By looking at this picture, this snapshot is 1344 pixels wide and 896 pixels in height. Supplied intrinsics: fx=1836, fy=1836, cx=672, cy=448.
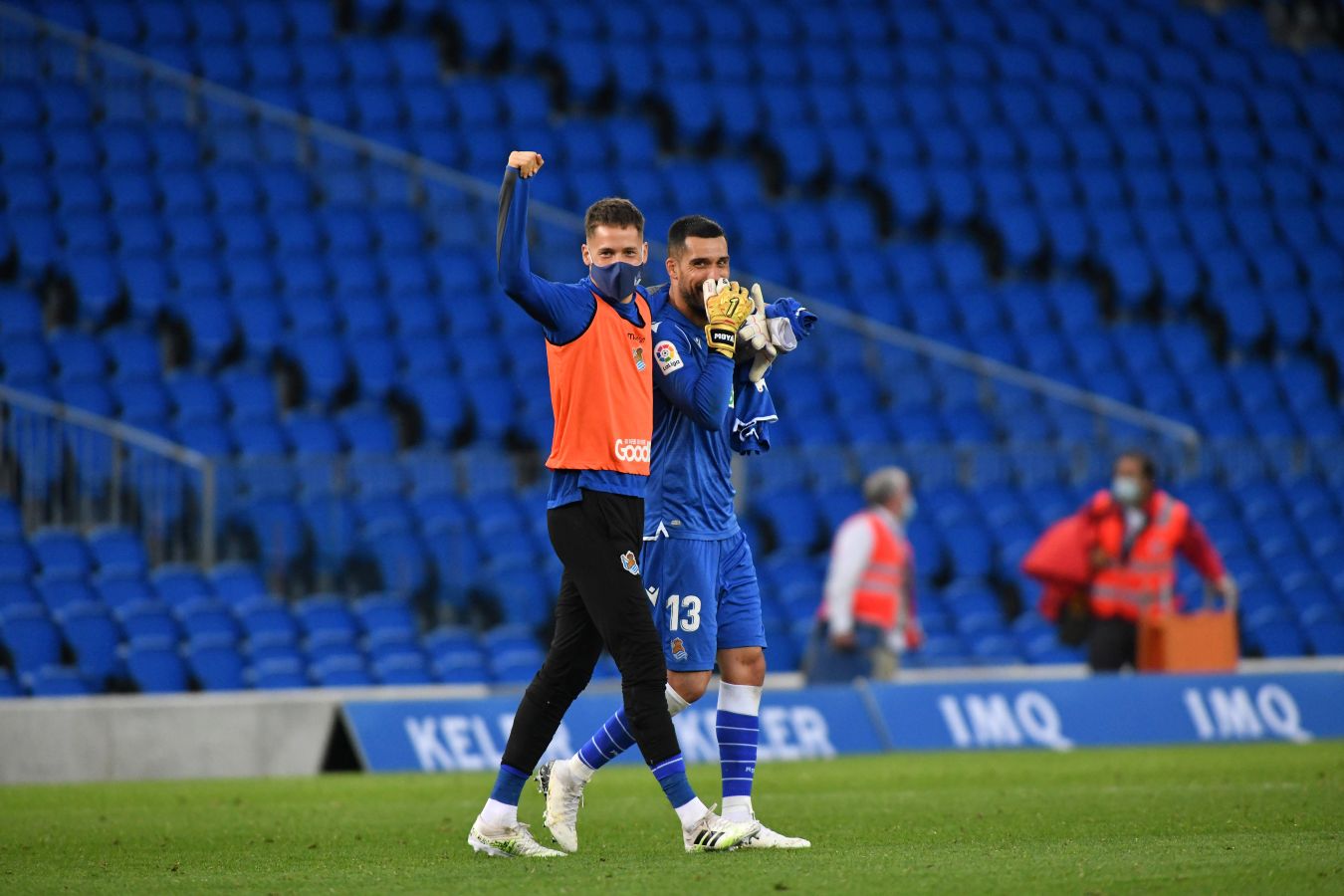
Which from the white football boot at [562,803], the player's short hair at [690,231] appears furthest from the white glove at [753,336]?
the white football boot at [562,803]

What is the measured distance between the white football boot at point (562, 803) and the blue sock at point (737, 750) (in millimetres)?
523

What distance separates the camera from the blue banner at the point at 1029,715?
12.6 metres

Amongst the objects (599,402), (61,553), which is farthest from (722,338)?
(61,553)

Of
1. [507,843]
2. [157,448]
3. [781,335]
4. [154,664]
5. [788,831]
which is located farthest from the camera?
[157,448]

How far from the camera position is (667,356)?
21.7ft

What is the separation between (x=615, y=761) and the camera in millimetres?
12844

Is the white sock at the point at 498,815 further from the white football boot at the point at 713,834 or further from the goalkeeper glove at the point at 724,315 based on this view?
the goalkeeper glove at the point at 724,315

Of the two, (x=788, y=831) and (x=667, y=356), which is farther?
(x=788, y=831)

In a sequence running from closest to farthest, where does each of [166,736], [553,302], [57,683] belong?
[553,302] < [166,736] < [57,683]

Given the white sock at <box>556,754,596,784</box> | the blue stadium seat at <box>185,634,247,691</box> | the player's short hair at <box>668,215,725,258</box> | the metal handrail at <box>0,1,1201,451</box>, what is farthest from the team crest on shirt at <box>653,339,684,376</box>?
the metal handrail at <box>0,1,1201,451</box>

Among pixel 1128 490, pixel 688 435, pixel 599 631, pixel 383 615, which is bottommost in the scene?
pixel 383 615

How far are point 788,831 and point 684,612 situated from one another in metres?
1.30

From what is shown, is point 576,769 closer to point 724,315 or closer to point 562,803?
point 562,803

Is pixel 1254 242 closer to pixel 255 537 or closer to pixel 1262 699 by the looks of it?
pixel 1262 699
